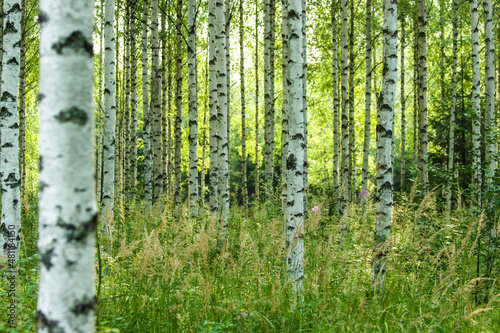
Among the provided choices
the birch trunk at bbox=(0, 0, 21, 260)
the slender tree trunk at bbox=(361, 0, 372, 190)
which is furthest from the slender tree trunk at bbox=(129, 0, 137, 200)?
the birch trunk at bbox=(0, 0, 21, 260)

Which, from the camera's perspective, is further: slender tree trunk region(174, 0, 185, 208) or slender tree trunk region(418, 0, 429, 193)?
slender tree trunk region(174, 0, 185, 208)

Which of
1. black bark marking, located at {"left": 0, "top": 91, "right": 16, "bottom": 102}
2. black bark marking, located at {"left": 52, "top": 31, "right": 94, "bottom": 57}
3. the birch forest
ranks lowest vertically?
the birch forest

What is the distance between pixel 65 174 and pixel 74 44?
0.46 m

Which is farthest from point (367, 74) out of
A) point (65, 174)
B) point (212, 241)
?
point (65, 174)

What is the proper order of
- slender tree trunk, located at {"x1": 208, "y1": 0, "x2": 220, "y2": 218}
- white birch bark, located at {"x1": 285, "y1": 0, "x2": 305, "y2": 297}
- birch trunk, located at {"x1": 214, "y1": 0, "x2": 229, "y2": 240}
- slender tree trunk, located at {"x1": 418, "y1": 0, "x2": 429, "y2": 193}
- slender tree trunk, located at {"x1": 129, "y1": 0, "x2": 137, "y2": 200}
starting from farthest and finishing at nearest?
slender tree trunk, located at {"x1": 129, "y1": 0, "x2": 137, "y2": 200} → slender tree trunk, located at {"x1": 208, "y1": 0, "x2": 220, "y2": 218} → slender tree trunk, located at {"x1": 418, "y1": 0, "x2": 429, "y2": 193} → birch trunk, located at {"x1": 214, "y1": 0, "x2": 229, "y2": 240} → white birch bark, located at {"x1": 285, "y1": 0, "x2": 305, "y2": 297}

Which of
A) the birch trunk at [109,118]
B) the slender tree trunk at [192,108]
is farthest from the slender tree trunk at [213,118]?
the birch trunk at [109,118]

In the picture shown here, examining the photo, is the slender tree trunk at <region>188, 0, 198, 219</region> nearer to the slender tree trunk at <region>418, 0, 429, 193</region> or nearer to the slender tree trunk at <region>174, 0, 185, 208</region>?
the slender tree trunk at <region>174, 0, 185, 208</region>

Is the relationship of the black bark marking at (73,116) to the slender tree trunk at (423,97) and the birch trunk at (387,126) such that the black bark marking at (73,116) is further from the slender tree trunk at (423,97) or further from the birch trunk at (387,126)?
the slender tree trunk at (423,97)

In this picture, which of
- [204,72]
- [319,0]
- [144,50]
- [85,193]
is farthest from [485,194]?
[204,72]

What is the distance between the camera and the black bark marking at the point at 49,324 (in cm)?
127

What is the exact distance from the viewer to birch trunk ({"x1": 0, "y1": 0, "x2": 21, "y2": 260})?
12.7 ft

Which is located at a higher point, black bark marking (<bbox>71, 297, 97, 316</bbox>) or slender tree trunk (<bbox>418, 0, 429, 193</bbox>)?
slender tree trunk (<bbox>418, 0, 429, 193</bbox>)

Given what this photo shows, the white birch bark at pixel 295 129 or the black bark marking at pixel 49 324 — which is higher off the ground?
the white birch bark at pixel 295 129

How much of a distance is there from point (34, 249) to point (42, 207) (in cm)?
514
